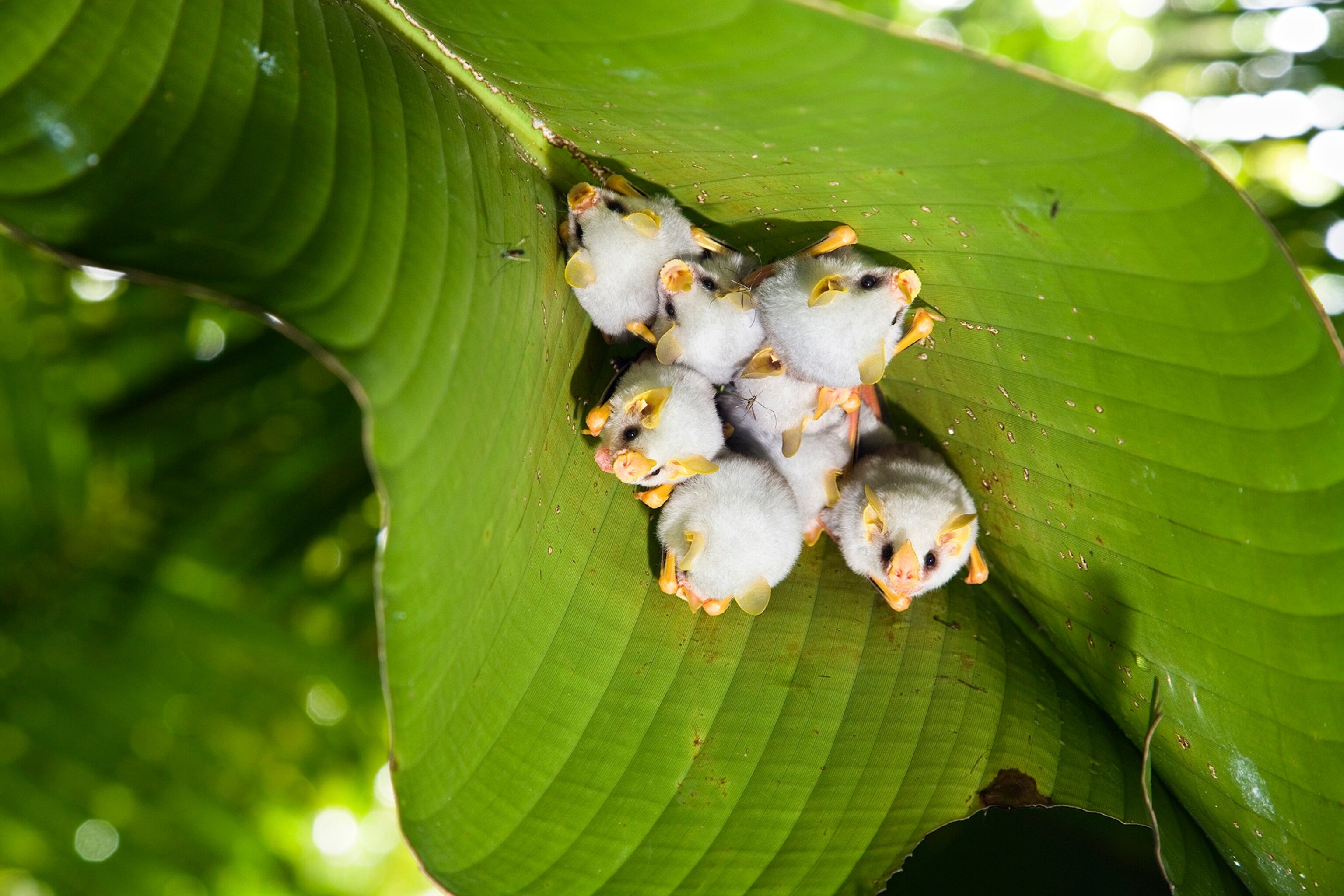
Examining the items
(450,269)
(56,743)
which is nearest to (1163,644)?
(450,269)

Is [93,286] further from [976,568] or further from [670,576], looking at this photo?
[976,568]

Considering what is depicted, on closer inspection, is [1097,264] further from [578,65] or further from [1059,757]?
[1059,757]

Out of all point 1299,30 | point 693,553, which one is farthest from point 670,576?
point 1299,30

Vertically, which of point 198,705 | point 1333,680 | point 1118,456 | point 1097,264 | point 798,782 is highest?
point 1097,264

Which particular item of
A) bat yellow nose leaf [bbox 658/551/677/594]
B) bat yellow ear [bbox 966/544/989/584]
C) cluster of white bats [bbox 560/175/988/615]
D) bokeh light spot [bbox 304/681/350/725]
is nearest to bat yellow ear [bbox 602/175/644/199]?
cluster of white bats [bbox 560/175/988/615]

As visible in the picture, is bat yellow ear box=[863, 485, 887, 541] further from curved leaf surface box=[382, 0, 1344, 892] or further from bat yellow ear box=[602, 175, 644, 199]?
bat yellow ear box=[602, 175, 644, 199]

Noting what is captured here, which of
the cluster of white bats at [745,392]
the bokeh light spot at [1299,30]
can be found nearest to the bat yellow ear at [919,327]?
the cluster of white bats at [745,392]
